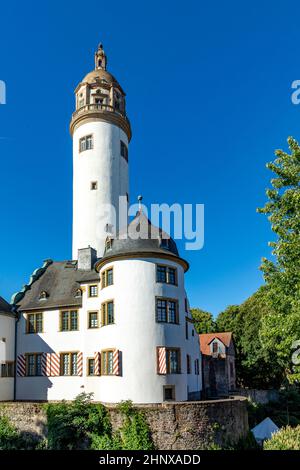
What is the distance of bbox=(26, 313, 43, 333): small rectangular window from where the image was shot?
102 ft

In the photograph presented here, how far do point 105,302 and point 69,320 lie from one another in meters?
4.56

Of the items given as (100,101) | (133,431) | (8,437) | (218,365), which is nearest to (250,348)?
(218,365)

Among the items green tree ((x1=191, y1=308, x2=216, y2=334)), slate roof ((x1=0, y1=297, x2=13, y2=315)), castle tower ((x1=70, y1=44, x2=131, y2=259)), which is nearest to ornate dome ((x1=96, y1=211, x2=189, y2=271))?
slate roof ((x1=0, y1=297, x2=13, y2=315))

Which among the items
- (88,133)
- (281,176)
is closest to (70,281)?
(88,133)

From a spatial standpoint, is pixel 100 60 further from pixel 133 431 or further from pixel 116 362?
pixel 133 431

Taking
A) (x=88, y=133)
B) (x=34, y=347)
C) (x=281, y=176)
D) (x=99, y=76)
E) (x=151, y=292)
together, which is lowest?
(x=34, y=347)

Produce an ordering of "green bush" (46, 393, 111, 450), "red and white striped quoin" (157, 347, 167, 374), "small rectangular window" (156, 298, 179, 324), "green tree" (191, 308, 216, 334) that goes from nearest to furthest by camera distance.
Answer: "green bush" (46, 393, 111, 450) < "red and white striped quoin" (157, 347, 167, 374) < "small rectangular window" (156, 298, 179, 324) < "green tree" (191, 308, 216, 334)

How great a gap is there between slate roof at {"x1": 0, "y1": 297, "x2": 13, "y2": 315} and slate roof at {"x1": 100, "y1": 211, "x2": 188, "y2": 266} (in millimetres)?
8357

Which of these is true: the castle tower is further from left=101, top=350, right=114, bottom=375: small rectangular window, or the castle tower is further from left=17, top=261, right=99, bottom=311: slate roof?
left=101, top=350, right=114, bottom=375: small rectangular window

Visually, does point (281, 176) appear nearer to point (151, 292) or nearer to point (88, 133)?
point (151, 292)

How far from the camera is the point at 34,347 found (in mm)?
30656

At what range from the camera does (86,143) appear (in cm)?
3775

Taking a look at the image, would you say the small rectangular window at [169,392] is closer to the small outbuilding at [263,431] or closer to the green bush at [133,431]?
the green bush at [133,431]

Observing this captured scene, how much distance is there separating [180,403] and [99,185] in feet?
62.9
